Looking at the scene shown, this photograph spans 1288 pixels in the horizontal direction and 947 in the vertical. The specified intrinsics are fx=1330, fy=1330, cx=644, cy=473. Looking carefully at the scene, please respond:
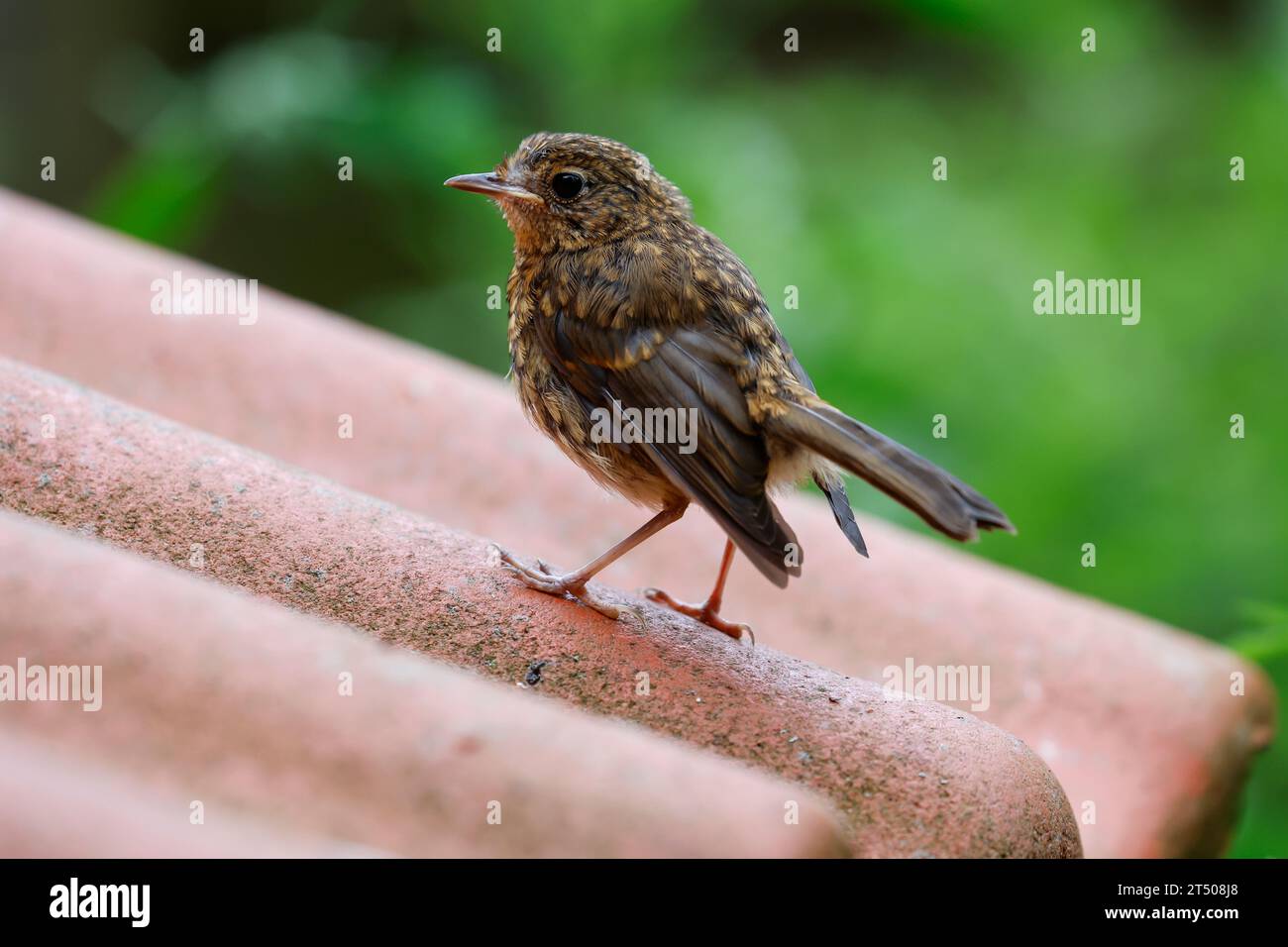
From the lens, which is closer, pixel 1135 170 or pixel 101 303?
pixel 101 303

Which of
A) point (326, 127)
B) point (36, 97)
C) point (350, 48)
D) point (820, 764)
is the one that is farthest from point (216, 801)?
point (36, 97)

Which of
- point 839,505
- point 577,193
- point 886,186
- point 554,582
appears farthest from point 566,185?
point 886,186

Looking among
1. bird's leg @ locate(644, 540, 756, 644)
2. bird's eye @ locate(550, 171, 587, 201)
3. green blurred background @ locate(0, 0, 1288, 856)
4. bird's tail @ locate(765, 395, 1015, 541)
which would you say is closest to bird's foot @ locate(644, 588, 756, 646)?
bird's leg @ locate(644, 540, 756, 644)

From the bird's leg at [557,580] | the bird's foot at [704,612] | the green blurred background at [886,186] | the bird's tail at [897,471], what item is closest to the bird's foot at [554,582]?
the bird's leg at [557,580]

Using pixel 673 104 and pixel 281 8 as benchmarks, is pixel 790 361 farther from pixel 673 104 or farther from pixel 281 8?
pixel 281 8

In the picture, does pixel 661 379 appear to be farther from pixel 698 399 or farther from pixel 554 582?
pixel 554 582

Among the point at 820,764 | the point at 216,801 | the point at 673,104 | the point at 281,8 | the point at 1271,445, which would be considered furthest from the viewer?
the point at 281,8

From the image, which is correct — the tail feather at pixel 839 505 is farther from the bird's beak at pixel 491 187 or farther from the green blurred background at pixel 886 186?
the green blurred background at pixel 886 186

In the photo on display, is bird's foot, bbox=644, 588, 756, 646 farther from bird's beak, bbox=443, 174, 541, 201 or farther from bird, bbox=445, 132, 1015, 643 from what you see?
bird's beak, bbox=443, 174, 541, 201
